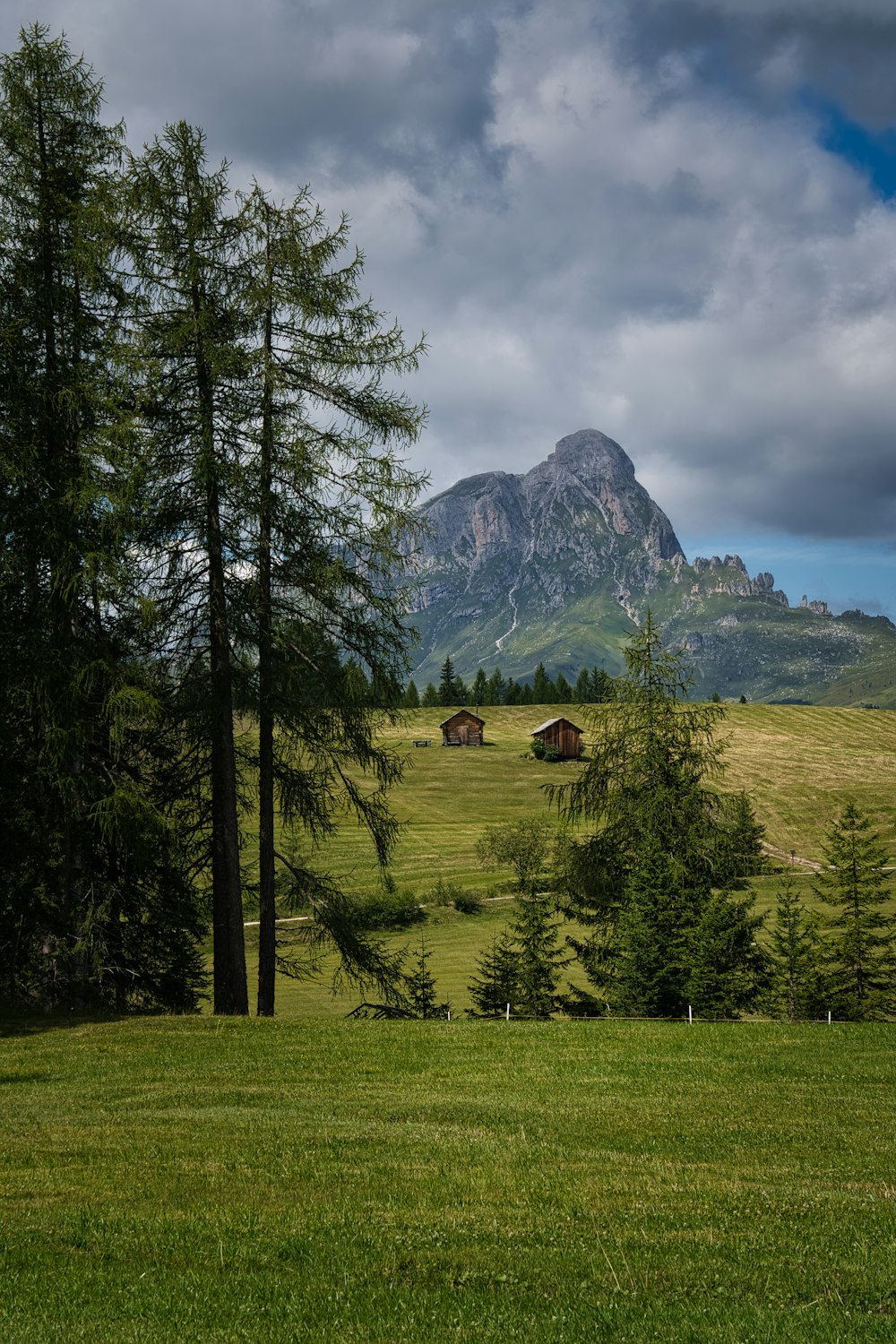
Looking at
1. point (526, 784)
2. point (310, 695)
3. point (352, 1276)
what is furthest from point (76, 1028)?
point (526, 784)

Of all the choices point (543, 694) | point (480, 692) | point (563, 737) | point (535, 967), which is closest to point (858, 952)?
point (535, 967)

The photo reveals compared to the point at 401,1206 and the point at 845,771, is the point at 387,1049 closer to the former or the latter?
the point at 401,1206

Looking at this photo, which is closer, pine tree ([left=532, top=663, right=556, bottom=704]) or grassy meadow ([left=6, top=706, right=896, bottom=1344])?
grassy meadow ([left=6, top=706, right=896, bottom=1344])

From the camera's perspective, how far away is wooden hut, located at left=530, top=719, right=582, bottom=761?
112 m

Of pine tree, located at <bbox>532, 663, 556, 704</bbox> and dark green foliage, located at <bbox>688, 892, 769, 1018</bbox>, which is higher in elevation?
pine tree, located at <bbox>532, 663, 556, 704</bbox>

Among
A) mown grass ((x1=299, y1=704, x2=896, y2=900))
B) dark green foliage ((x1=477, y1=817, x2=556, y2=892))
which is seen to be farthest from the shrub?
dark green foliage ((x1=477, y1=817, x2=556, y2=892))

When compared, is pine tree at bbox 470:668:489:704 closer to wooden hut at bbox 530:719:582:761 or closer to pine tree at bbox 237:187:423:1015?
wooden hut at bbox 530:719:582:761

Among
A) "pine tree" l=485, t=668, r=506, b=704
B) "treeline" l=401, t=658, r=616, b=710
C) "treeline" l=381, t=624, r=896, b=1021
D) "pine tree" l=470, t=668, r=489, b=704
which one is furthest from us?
"pine tree" l=485, t=668, r=506, b=704

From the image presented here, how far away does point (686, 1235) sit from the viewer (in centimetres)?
683

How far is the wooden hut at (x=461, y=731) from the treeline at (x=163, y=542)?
326 ft

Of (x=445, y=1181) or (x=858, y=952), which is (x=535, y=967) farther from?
(x=445, y=1181)

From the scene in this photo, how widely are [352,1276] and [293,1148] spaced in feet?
11.0

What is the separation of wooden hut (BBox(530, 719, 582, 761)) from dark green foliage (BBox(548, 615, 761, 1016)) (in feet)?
262

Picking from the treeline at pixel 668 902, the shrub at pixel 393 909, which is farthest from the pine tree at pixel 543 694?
the treeline at pixel 668 902
